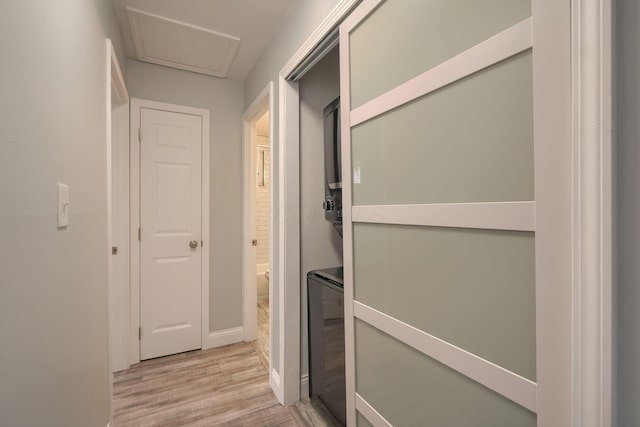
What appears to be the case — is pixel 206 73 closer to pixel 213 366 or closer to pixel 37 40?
pixel 37 40

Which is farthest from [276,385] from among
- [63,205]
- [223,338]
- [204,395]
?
[63,205]

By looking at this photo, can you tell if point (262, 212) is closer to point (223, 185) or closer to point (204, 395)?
point (223, 185)

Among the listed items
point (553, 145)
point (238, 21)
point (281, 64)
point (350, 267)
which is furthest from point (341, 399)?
point (238, 21)

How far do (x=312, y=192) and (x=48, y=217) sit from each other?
4.59 feet

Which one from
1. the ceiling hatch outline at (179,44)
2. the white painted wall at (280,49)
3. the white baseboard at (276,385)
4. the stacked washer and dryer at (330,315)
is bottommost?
the white baseboard at (276,385)

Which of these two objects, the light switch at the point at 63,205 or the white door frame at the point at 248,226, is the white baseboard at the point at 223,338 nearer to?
the white door frame at the point at 248,226

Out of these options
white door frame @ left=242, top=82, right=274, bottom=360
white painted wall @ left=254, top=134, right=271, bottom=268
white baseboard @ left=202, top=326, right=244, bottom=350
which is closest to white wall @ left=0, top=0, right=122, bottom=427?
white baseboard @ left=202, top=326, right=244, bottom=350

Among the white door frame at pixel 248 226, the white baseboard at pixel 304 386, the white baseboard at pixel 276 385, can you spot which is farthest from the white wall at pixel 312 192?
the white door frame at pixel 248 226

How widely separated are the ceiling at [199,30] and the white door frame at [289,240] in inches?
15.9

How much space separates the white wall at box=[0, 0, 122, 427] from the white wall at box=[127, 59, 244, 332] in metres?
1.31

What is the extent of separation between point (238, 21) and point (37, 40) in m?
1.46

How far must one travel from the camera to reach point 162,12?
188 cm
